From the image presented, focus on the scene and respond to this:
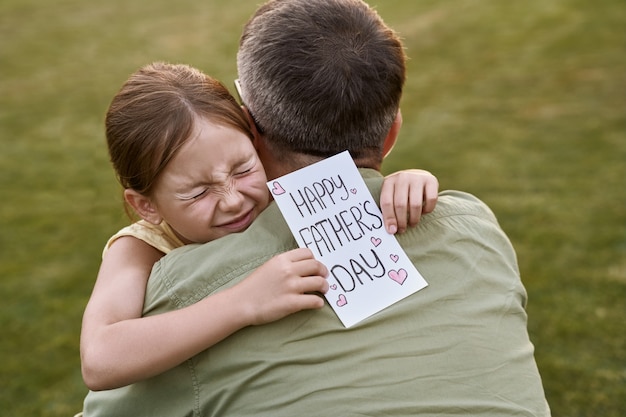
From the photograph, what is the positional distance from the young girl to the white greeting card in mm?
50

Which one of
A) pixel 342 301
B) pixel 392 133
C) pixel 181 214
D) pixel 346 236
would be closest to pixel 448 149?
pixel 392 133

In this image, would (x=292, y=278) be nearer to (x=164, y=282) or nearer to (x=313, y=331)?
(x=313, y=331)

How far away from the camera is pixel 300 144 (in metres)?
2.00

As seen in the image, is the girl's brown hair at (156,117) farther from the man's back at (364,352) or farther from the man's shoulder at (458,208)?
the man's shoulder at (458,208)

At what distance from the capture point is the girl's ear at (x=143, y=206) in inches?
86.3

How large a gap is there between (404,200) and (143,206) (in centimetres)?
78

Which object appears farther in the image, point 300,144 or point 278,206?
point 300,144

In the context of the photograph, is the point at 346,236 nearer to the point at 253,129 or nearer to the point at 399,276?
the point at 399,276

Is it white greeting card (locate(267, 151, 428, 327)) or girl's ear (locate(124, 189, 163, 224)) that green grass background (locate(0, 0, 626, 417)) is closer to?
girl's ear (locate(124, 189, 163, 224))

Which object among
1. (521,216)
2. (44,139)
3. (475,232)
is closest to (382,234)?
(475,232)

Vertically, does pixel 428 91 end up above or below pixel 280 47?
below

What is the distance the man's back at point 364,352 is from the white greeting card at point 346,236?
3cm

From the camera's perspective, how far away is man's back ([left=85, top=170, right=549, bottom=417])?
1.66 metres

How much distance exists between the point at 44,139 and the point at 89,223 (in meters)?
1.97
